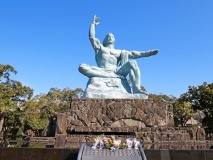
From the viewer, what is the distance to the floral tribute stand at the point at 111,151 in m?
3.39

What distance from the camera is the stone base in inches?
389

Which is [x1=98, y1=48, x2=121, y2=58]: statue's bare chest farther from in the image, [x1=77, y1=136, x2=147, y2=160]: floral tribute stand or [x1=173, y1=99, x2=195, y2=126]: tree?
[x1=173, y1=99, x2=195, y2=126]: tree

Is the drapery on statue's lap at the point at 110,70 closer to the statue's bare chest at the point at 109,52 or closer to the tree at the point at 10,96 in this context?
the statue's bare chest at the point at 109,52

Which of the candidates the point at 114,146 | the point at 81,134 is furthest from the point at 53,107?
the point at 114,146

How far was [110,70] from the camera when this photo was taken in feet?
35.3

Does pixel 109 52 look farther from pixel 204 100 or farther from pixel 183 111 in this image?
pixel 183 111

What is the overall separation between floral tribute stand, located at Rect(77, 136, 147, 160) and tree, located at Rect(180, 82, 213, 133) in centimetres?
1521

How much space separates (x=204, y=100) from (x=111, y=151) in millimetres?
15970

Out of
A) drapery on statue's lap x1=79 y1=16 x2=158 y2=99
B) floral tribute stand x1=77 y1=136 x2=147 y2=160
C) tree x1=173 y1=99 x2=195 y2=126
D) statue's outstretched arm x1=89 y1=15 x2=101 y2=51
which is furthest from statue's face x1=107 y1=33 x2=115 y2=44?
tree x1=173 y1=99 x2=195 y2=126

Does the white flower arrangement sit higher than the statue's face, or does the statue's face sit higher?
the statue's face

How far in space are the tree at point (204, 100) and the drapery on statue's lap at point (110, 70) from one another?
8744 millimetres

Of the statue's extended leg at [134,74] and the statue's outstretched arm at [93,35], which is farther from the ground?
the statue's outstretched arm at [93,35]

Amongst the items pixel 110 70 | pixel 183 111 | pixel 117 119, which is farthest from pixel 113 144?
pixel 183 111

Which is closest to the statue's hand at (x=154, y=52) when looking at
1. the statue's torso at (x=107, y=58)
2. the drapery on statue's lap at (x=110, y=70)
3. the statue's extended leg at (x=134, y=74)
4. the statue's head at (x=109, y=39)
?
the drapery on statue's lap at (x=110, y=70)
